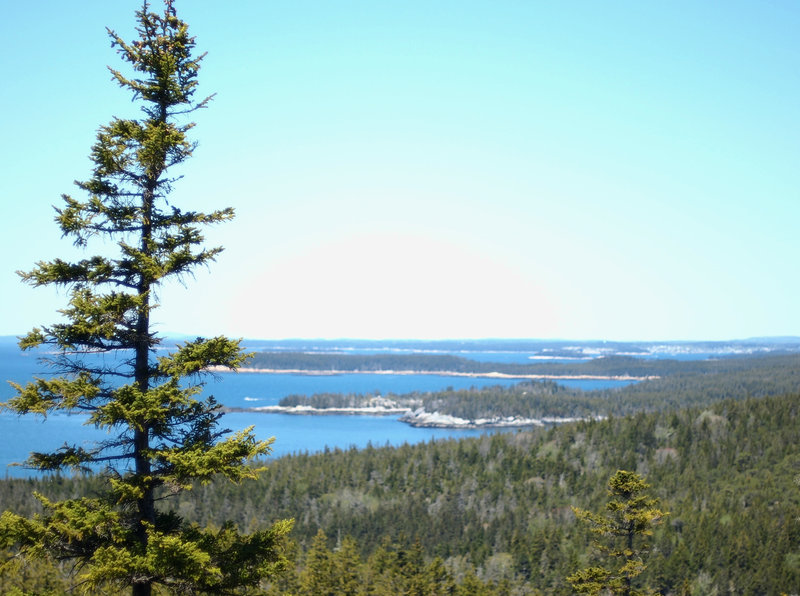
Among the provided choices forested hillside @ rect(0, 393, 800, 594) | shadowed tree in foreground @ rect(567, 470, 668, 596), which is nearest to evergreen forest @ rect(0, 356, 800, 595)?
forested hillside @ rect(0, 393, 800, 594)

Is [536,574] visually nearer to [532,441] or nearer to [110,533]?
[532,441]

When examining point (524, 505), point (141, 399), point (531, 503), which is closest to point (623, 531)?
point (141, 399)

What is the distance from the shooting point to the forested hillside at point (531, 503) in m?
90.4

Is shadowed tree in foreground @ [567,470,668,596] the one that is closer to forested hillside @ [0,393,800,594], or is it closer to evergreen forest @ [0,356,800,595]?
evergreen forest @ [0,356,800,595]

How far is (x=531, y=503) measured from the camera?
140 metres

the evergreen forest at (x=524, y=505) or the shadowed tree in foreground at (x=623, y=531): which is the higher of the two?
the shadowed tree in foreground at (x=623, y=531)

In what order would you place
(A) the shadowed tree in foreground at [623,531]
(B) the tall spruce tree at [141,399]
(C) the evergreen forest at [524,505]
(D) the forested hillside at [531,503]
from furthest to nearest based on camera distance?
(D) the forested hillside at [531,503] → (C) the evergreen forest at [524,505] → (A) the shadowed tree in foreground at [623,531] → (B) the tall spruce tree at [141,399]

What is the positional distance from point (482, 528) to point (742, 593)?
4058cm

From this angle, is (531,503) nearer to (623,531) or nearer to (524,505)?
(524,505)

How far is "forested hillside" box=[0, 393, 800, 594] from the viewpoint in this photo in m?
90.4

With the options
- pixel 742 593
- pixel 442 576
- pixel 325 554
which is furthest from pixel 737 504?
pixel 325 554

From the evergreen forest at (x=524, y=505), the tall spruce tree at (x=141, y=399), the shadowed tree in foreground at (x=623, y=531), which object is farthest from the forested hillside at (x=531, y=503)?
the tall spruce tree at (x=141, y=399)

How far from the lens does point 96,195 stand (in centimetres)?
1420

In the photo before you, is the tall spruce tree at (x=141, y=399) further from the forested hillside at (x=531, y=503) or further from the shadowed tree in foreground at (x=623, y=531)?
the forested hillside at (x=531, y=503)
